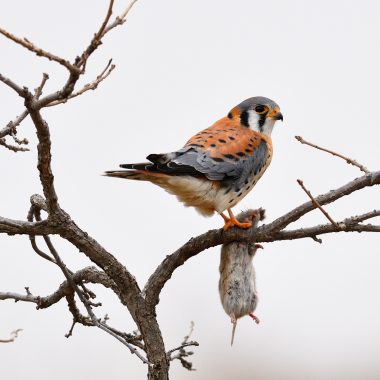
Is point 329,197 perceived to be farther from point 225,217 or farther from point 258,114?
point 258,114

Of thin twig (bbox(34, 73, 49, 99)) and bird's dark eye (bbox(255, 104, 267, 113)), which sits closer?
thin twig (bbox(34, 73, 49, 99))

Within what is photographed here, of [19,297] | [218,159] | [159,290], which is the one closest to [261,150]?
[218,159]

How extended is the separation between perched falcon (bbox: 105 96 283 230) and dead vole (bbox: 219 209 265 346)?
30 centimetres

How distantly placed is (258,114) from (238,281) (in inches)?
58.9

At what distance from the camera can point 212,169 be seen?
16.4 feet

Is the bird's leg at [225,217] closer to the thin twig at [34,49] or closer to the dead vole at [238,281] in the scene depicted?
the dead vole at [238,281]

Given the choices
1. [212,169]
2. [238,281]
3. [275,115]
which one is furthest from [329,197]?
[275,115]

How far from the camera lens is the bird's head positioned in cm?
588

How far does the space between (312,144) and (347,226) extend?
1.56 feet

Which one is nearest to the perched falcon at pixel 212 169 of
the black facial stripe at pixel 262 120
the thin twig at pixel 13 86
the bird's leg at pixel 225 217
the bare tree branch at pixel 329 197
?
the bird's leg at pixel 225 217

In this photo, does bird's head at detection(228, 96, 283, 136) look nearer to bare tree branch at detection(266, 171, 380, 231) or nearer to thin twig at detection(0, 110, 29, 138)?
bare tree branch at detection(266, 171, 380, 231)

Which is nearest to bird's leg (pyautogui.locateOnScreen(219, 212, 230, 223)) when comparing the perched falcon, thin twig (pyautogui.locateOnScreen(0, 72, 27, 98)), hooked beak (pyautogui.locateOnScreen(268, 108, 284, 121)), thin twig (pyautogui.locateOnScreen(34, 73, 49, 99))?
the perched falcon

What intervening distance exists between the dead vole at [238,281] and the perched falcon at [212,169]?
11.7 inches

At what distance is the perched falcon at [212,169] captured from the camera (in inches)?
187
